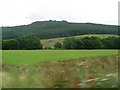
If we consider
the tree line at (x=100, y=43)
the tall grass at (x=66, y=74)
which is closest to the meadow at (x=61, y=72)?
the tall grass at (x=66, y=74)

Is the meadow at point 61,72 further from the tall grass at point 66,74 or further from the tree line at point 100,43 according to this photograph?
the tree line at point 100,43

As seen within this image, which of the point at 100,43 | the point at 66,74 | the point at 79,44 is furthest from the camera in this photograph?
the point at 79,44

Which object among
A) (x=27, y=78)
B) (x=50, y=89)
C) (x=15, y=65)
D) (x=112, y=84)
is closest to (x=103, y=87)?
(x=112, y=84)

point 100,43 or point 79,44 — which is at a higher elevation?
point 100,43

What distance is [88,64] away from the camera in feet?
28.0

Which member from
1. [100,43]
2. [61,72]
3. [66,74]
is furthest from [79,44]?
[66,74]

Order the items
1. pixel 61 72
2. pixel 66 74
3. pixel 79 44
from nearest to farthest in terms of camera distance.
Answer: pixel 66 74
pixel 61 72
pixel 79 44

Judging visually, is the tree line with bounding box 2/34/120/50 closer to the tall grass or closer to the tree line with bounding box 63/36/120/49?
the tree line with bounding box 63/36/120/49

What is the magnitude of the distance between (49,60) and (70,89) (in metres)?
2.09

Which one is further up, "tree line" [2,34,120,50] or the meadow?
"tree line" [2,34,120,50]

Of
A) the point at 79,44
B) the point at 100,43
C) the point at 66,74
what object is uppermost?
the point at 100,43

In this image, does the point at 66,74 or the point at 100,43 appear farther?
the point at 100,43

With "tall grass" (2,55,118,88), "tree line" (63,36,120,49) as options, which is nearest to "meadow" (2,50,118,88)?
"tall grass" (2,55,118,88)

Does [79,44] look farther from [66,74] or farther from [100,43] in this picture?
[66,74]
